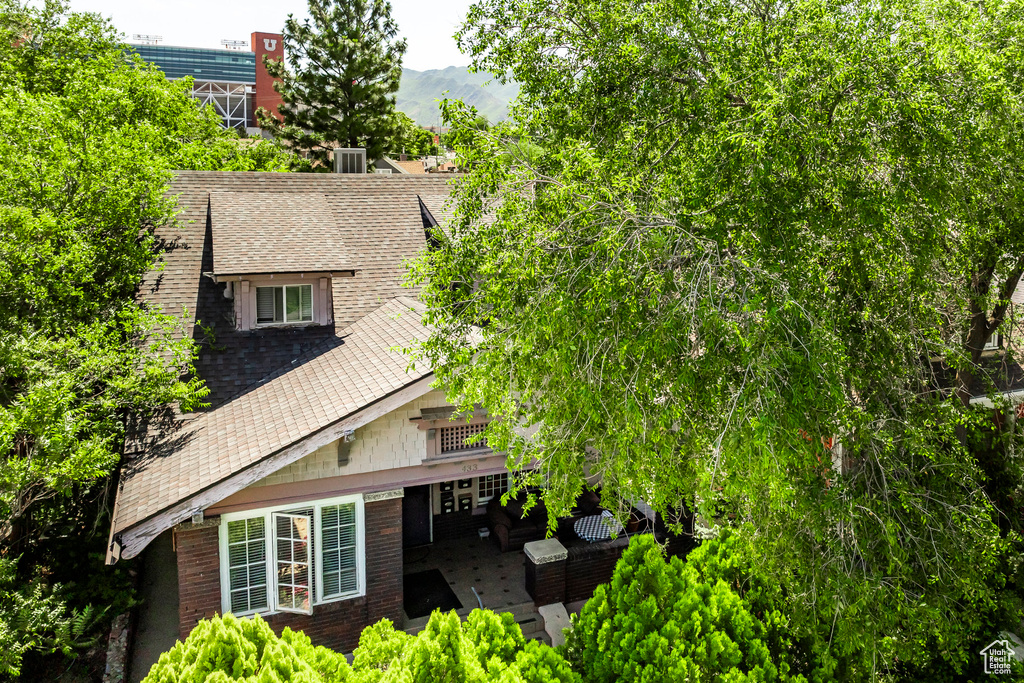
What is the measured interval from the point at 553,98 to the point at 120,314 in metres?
8.29

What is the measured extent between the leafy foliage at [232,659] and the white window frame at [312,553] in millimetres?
3545

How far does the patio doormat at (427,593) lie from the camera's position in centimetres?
1300

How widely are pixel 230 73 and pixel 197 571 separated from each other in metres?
159

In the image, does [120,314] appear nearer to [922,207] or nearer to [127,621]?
[127,621]

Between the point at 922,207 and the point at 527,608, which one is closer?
the point at 922,207

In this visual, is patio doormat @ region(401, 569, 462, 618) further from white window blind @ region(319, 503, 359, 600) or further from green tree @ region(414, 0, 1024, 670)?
green tree @ region(414, 0, 1024, 670)

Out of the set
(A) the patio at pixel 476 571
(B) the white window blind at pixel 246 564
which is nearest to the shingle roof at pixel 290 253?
(B) the white window blind at pixel 246 564

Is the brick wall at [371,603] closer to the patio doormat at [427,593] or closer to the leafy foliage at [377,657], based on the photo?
the patio doormat at [427,593]

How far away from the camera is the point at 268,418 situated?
1141 cm

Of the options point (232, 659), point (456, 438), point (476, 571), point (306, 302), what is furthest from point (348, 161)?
point (232, 659)

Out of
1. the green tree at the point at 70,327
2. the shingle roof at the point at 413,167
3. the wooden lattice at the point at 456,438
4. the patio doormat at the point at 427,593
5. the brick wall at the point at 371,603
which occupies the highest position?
the shingle roof at the point at 413,167

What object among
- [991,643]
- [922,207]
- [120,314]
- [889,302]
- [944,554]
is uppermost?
[922,207]

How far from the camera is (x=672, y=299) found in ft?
24.0

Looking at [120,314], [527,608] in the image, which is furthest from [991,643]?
[120,314]
